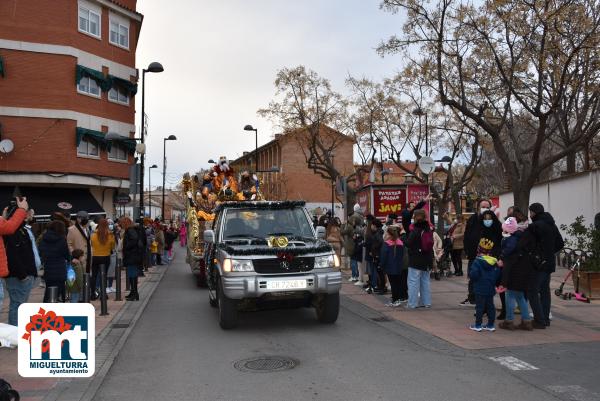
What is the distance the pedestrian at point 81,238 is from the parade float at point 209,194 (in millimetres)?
3634

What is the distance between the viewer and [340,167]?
71.9 meters

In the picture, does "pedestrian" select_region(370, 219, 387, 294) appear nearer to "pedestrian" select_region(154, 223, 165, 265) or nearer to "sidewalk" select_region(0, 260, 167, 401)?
"sidewalk" select_region(0, 260, 167, 401)

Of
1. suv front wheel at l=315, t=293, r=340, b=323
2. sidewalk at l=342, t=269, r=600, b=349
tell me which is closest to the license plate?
suv front wheel at l=315, t=293, r=340, b=323

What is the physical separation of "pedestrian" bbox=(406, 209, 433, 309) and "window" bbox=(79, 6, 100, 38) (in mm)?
21691

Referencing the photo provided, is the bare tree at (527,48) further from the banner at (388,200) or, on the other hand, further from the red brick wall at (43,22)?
the red brick wall at (43,22)

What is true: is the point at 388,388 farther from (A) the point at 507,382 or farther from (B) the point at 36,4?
(B) the point at 36,4

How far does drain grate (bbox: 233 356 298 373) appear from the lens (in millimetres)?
6477

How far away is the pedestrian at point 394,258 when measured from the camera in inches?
431

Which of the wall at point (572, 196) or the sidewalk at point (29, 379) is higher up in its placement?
the wall at point (572, 196)

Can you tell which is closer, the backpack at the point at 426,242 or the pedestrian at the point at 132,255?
the backpack at the point at 426,242

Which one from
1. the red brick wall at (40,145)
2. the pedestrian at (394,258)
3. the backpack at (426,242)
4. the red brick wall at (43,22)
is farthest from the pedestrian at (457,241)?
Result: the red brick wall at (43,22)

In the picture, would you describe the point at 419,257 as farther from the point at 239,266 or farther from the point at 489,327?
the point at 239,266

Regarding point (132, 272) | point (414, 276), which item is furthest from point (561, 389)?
point (132, 272)

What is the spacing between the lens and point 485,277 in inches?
332
